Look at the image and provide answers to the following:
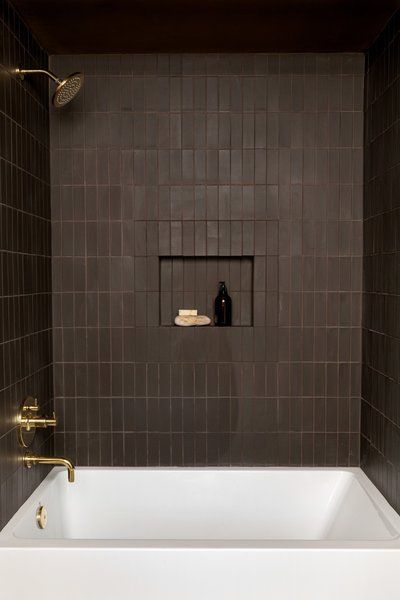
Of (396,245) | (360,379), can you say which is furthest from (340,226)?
(360,379)

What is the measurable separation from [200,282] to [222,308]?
152 mm

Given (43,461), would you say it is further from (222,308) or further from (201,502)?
(222,308)

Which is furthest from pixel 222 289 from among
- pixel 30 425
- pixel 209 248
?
pixel 30 425

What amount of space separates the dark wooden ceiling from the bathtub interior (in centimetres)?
173

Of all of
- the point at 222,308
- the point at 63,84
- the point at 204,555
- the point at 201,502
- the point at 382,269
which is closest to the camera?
the point at 204,555

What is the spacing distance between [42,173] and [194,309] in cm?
84

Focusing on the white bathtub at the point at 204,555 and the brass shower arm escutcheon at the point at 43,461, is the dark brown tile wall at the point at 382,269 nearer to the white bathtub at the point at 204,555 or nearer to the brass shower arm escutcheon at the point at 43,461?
the white bathtub at the point at 204,555

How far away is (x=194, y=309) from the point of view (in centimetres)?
264

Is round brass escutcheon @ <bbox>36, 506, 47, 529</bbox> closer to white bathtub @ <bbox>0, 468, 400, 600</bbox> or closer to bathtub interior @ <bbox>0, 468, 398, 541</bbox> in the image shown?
white bathtub @ <bbox>0, 468, 400, 600</bbox>

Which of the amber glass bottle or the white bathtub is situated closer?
the white bathtub

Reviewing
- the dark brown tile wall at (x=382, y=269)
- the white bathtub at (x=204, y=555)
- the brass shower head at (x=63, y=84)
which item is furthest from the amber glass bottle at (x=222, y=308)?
the brass shower head at (x=63, y=84)

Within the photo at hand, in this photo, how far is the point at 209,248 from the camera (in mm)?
2543

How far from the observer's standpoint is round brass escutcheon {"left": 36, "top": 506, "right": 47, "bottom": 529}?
2.10 meters

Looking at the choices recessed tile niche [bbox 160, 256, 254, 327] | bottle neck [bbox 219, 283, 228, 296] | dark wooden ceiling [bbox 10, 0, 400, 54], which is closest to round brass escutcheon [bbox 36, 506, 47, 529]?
recessed tile niche [bbox 160, 256, 254, 327]
